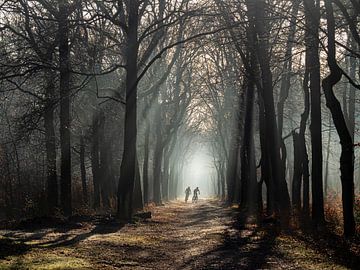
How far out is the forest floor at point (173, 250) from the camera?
365 inches

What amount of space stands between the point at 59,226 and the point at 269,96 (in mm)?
8565

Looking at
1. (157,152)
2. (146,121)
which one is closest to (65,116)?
(146,121)

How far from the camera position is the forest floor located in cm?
927

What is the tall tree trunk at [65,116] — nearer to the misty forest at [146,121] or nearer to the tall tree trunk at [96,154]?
the misty forest at [146,121]

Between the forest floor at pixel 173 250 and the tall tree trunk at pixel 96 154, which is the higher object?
the tall tree trunk at pixel 96 154

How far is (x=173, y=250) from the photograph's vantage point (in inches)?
472

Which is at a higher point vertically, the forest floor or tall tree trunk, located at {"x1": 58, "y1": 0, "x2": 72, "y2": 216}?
tall tree trunk, located at {"x1": 58, "y1": 0, "x2": 72, "y2": 216}

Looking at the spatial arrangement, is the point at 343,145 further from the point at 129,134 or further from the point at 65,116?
the point at 65,116

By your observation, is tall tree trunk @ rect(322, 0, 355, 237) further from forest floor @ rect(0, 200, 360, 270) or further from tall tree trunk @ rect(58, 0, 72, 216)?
tall tree trunk @ rect(58, 0, 72, 216)

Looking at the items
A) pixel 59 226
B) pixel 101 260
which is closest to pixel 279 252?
pixel 101 260

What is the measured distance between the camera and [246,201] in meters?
27.7

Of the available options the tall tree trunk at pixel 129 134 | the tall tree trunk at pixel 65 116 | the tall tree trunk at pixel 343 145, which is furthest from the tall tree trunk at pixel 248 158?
the tall tree trunk at pixel 343 145

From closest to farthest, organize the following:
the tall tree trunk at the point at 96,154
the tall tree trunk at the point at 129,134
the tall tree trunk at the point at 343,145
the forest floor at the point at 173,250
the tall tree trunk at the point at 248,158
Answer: the forest floor at the point at 173,250, the tall tree trunk at the point at 343,145, the tall tree trunk at the point at 129,134, the tall tree trunk at the point at 248,158, the tall tree trunk at the point at 96,154

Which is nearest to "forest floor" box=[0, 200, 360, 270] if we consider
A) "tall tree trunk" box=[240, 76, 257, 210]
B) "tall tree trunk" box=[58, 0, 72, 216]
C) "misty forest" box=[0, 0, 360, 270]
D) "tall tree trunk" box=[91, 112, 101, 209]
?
"misty forest" box=[0, 0, 360, 270]
